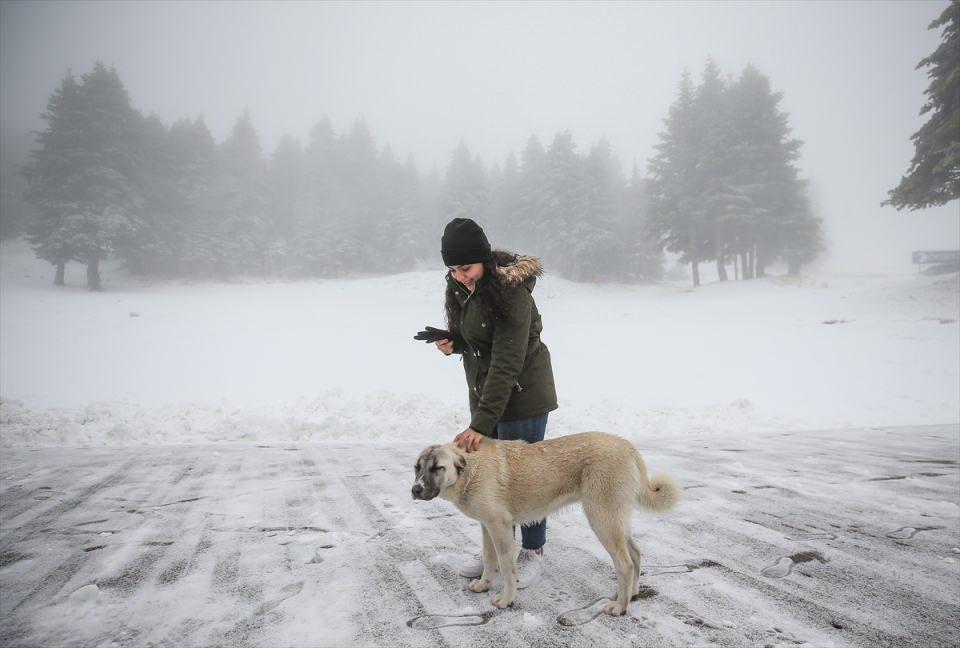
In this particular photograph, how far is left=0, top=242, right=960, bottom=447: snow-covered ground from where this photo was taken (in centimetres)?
915

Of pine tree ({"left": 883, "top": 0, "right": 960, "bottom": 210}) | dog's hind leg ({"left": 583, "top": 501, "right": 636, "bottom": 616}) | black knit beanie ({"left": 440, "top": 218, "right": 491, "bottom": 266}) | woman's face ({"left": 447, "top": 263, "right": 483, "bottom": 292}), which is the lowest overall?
dog's hind leg ({"left": 583, "top": 501, "right": 636, "bottom": 616})

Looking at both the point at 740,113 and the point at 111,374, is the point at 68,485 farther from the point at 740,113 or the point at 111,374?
the point at 740,113

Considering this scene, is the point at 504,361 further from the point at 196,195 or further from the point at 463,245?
the point at 196,195

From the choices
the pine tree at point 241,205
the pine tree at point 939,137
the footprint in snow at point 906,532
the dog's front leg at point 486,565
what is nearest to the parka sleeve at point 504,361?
the dog's front leg at point 486,565

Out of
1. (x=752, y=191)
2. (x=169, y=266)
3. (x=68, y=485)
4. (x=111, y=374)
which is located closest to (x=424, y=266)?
(x=169, y=266)

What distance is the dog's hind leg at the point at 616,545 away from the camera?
2.73 metres

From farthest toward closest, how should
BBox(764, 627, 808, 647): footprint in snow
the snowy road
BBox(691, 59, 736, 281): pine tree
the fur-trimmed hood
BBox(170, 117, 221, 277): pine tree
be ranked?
BBox(170, 117, 221, 277): pine tree
BBox(691, 59, 736, 281): pine tree
the fur-trimmed hood
the snowy road
BBox(764, 627, 808, 647): footprint in snow

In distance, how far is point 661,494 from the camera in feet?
9.60

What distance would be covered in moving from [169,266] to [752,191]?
43.3m

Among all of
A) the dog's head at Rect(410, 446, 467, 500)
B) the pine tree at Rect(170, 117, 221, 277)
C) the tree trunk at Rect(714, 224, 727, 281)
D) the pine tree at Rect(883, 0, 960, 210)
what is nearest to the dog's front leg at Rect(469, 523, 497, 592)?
the dog's head at Rect(410, 446, 467, 500)

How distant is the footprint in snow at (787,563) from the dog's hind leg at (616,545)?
1.07 metres

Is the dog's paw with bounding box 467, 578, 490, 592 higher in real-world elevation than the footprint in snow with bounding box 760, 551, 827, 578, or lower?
higher

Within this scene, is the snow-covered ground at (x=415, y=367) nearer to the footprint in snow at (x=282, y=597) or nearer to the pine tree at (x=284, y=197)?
the footprint in snow at (x=282, y=597)

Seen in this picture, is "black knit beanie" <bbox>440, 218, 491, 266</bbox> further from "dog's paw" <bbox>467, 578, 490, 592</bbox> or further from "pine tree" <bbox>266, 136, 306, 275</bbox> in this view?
"pine tree" <bbox>266, 136, 306, 275</bbox>
